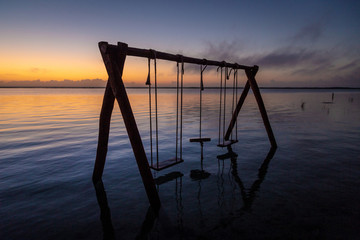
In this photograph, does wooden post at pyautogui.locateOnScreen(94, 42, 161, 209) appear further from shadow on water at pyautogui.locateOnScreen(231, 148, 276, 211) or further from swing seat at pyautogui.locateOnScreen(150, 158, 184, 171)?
shadow on water at pyautogui.locateOnScreen(231, 148, 276, 211)

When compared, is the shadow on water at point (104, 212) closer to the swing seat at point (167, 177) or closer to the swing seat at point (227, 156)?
the swing seat at point (167, 177)

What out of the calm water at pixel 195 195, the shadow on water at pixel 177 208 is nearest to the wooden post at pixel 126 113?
the shadow on water at pixel 177 208

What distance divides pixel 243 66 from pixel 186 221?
6.16m

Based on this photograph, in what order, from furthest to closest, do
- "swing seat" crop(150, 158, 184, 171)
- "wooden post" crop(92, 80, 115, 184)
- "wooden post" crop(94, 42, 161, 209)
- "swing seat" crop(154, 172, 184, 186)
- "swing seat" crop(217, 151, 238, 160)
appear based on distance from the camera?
1. "swing seat" crop(217, 151, 238, 160)
2. "swing seat" crop(154, 172, 184, 186)
3. "swing seat" crop(150, 158, 184, 171)
4. "wooden post" crop(92, 80, 115, 184)
5. "wooden post" crop(94, 42, 161, 209)

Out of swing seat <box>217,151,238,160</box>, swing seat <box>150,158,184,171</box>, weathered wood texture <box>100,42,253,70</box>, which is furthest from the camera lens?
swing seat <box>217,151,238,160</box>

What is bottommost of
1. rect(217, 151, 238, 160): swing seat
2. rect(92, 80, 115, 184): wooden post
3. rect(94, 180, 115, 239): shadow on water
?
rect(94, 180, 115, 239): shadow on water

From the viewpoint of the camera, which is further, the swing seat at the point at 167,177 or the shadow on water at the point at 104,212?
the swing seat at the point at 167,177

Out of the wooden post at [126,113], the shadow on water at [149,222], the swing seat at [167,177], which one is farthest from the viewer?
the swing seat at [167,177]

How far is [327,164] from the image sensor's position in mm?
6398

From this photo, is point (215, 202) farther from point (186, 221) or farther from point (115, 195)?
point (115, 195)

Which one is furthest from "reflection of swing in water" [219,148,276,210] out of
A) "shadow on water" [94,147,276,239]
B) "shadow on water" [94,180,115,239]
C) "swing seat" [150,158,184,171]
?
"shadow on water" [94,180,115,239]

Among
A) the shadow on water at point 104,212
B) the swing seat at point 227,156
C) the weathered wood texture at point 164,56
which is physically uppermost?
the weathered wood texture at point 164,56

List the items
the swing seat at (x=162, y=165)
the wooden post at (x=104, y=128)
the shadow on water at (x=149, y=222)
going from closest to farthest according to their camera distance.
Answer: the shadow on water at (x=149, y=222) → the wooden post at (x=104, y=128) → the swing seat at (x=162, y=165)

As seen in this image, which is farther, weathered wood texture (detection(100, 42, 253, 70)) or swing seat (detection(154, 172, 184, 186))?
swing seat (detection(154, 172, 184, 186))
